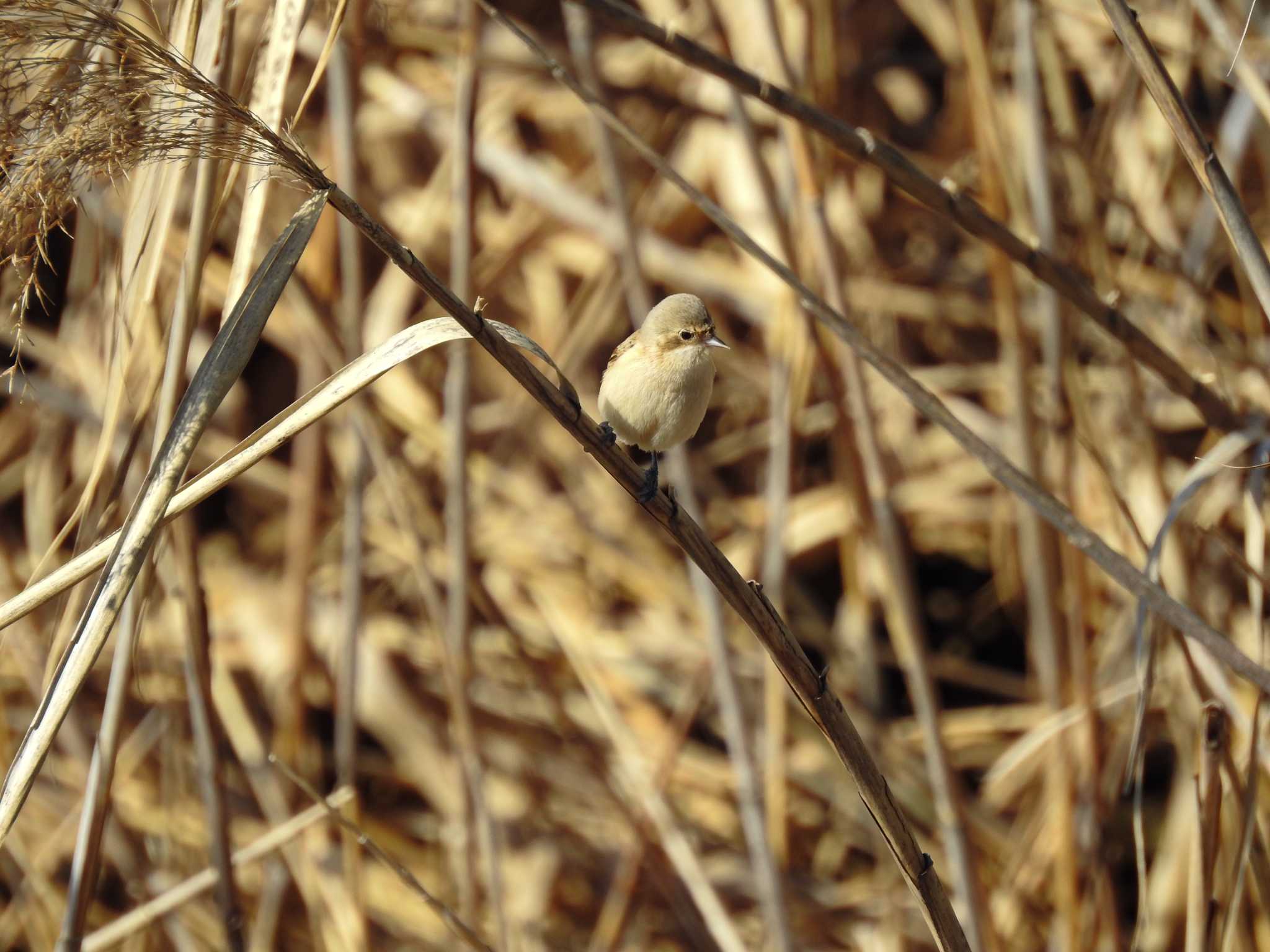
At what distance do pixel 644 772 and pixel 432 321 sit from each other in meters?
1.76

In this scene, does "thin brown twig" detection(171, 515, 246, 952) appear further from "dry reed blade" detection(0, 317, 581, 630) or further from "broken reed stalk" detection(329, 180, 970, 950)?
"broken reed stalk" detection(329, 180, 970, 950)

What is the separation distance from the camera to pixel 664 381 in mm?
1859

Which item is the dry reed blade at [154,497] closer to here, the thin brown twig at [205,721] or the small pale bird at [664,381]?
the thin brown twig at [205,721]

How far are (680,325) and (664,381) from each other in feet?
0.42

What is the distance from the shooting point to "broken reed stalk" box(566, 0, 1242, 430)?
1.24 m

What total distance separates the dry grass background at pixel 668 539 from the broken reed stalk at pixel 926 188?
0.38m

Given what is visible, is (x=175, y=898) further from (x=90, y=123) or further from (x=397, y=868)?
(x=90, y=123)

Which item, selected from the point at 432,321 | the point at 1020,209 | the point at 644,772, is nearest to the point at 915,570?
the point at 644,772

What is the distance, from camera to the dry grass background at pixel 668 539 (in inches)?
85.4

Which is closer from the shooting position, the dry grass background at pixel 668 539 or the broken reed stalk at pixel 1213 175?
the broken reed stalk at pixel 1213 175

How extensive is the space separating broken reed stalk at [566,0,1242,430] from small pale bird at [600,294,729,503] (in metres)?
0.55

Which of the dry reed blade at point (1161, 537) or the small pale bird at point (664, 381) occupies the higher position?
the small pale bird at point (664, 381)

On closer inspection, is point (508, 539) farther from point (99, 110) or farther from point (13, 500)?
point (99, 110)

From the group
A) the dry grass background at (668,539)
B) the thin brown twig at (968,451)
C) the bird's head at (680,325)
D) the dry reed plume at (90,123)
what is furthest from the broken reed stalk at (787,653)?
the bird's head at (680,325)
